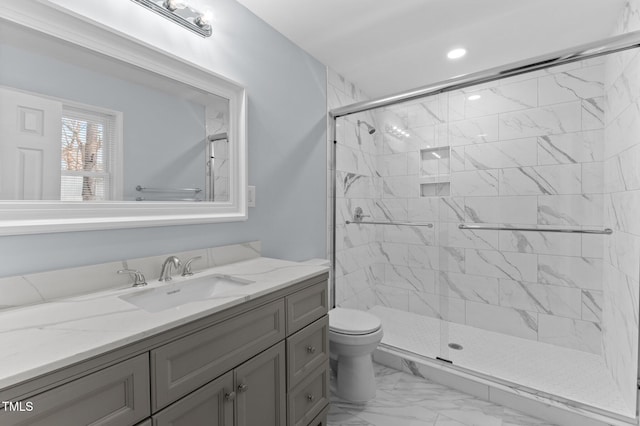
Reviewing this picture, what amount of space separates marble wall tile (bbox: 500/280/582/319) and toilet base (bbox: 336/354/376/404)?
1.51 m

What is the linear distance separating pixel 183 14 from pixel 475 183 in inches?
100.0

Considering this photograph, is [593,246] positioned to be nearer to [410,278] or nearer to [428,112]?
[410,278]

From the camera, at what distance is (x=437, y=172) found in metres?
2.77

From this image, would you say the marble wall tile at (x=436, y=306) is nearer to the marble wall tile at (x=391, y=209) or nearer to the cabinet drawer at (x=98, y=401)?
the marble wall tile at (x=391, y=209)

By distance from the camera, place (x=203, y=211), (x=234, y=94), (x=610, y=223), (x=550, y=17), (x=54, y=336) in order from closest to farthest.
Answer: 1. (x=54, y=336)
2. (x=203, y=211)
3. (x=234, y=94)
4. (x=550, y=17)
5. (x=610, y=223)

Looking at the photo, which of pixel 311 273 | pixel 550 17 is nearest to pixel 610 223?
pixel 550 17

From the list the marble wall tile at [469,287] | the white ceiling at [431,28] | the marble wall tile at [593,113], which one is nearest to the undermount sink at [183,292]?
the white ceiling at [431,28]

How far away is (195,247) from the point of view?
1.50 metres

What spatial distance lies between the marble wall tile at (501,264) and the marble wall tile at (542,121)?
103cm

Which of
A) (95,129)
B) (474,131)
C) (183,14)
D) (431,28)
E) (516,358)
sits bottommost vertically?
(516,358)

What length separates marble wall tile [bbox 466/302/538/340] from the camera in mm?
2483

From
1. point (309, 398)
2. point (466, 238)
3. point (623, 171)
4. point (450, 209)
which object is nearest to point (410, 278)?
point (466, 238)

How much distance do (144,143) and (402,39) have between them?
1834mm

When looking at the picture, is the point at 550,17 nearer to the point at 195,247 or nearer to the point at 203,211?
the point at 203,211
